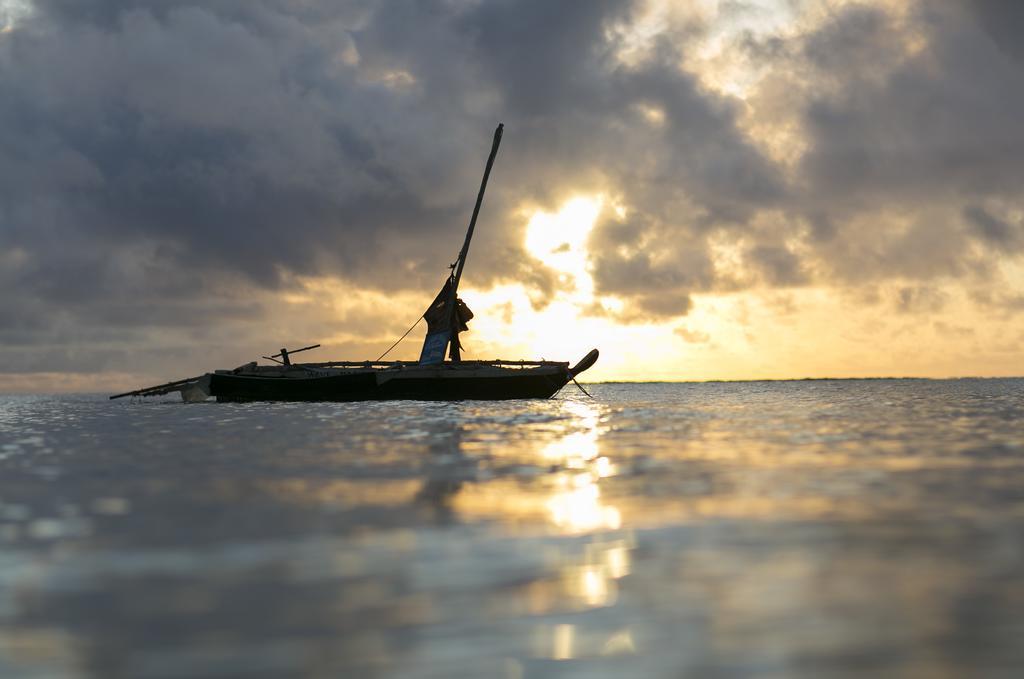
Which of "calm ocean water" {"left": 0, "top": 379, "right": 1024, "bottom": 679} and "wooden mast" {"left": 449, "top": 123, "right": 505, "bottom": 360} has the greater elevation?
"wooden mast" {"left": 449, "top": 123, "right": 505, "bottom": 360}

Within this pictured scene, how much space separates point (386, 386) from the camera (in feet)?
190

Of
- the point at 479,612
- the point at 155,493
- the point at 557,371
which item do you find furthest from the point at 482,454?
the point at 557,371

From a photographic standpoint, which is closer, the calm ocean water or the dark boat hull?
the calm ocean water

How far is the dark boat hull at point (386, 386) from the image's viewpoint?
190 ft

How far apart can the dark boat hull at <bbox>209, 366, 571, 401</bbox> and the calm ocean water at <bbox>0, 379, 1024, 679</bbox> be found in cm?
4127

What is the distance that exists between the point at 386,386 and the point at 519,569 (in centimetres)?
5137

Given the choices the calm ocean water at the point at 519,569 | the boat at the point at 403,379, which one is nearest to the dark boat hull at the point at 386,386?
the boat at the point at 403,379

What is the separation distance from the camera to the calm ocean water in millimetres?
5027

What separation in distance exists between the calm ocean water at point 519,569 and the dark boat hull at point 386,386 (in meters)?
41.3

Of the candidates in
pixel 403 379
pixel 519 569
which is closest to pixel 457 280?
pixel 403 379

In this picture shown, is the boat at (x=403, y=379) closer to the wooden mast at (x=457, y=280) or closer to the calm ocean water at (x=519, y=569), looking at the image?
the wooden mast at (x=457, y=280)

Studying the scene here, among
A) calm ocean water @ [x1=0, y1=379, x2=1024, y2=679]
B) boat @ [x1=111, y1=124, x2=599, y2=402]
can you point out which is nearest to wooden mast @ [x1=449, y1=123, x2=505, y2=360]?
boat @ [x1=111, y1=124, x2=599, y2=402]

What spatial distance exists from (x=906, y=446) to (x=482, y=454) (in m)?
9.38

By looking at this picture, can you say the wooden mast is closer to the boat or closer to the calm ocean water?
the boat
